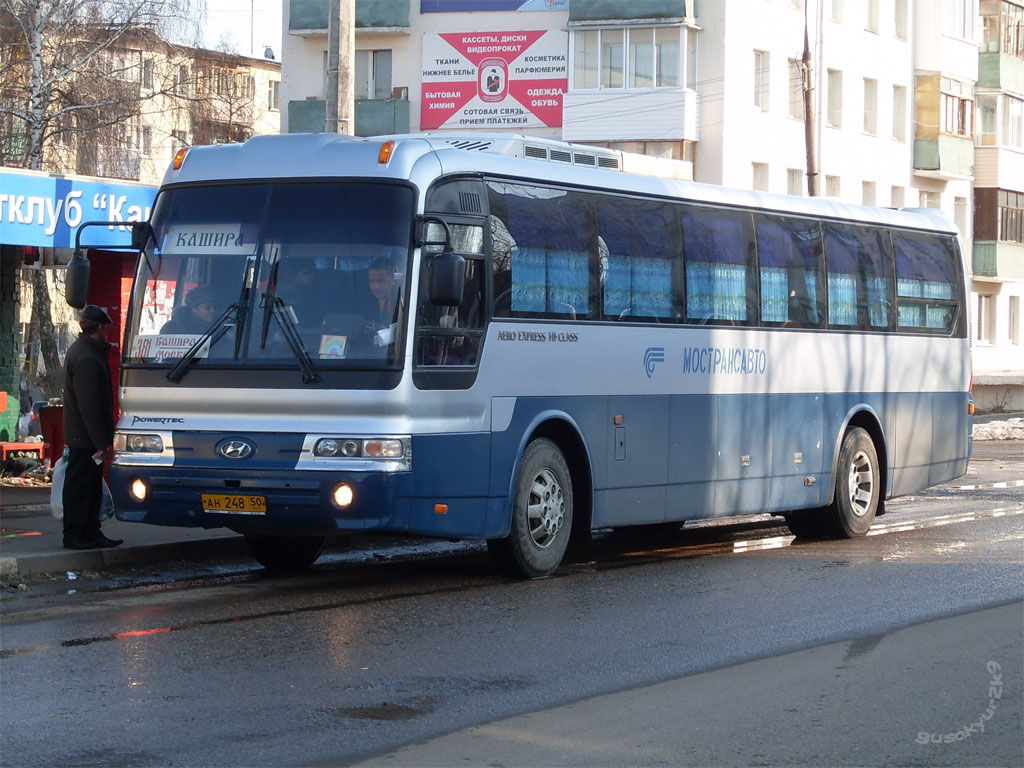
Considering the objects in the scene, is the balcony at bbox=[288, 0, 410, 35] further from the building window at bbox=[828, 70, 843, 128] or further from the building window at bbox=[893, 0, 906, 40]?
the building window at bbox=[893, 0, 906, 40]

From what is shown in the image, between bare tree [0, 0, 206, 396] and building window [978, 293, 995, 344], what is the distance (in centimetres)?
3067

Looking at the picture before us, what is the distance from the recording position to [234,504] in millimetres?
11000

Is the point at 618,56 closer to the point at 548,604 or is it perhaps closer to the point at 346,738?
the point at 548,604

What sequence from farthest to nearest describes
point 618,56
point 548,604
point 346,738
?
point 618,56 → point 548,604 → point 346,738

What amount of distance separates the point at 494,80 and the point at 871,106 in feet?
43.5

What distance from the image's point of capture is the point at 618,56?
48719 millimetres

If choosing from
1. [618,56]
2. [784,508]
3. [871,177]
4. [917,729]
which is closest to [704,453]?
[784,508]

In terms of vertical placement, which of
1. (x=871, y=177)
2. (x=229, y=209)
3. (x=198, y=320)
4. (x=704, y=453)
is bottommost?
(x=704, y=453)

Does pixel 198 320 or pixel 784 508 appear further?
pixel 784 508

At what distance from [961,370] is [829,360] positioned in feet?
9.87

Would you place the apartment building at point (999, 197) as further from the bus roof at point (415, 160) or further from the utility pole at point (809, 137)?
the bus roof at point (415, 160)

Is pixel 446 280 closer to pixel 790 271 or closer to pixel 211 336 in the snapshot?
pixel 211 336

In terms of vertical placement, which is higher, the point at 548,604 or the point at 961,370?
the point at 961,370

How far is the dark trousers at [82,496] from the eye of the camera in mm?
12555
